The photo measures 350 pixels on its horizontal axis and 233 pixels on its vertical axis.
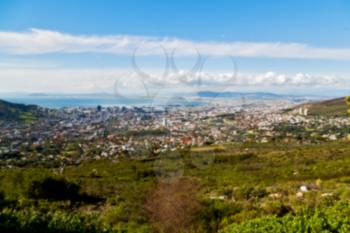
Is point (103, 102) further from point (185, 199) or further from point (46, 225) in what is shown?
point (46, 225)

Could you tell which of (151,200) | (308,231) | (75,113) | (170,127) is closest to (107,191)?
(151,200)

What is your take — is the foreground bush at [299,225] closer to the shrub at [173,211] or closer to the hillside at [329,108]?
the shrub at [173,211]

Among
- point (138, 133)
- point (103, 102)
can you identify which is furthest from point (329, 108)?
point (138, 133)

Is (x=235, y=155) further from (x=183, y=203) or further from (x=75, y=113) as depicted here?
(x=75, y=113)

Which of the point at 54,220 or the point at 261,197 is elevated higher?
the point at 54,220

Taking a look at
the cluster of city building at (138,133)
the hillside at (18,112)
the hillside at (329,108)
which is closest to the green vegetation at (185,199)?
the cluster of city building at (138,133)

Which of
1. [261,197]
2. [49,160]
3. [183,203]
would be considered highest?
[183,203]

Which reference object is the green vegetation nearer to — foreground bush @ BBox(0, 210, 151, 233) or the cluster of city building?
foreground bush @ BBox(0, 210, 151, 233)
